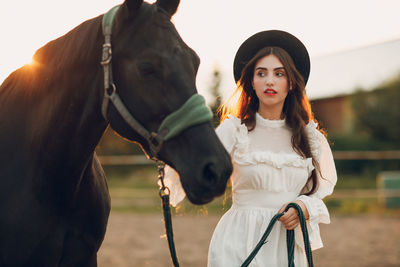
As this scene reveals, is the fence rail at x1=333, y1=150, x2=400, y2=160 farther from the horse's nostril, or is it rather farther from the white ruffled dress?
the horse's nostril

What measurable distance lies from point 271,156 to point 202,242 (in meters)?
4.42

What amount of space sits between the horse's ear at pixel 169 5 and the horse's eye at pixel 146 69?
340 millimetres

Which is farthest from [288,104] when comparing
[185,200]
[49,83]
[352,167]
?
[352,167]

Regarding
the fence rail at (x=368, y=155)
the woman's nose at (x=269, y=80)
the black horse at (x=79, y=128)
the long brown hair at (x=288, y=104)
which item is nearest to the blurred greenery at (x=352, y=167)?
the fence rail at (x=368, y=155)

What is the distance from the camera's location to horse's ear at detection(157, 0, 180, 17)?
1801 mm

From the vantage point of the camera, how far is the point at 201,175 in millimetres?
1510

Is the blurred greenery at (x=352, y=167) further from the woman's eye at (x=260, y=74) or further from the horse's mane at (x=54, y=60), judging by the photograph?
the horse's mane at (x=54, y=60)

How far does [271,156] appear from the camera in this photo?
2.18 metres

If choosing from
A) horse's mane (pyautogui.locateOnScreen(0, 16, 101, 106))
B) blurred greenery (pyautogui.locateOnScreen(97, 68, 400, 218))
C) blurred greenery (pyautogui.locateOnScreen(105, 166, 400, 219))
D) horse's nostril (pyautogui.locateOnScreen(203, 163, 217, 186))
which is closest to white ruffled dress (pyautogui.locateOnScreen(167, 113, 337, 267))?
horse's nostril (pyautogui.locateOnScreen(203, 163, 217, 186))

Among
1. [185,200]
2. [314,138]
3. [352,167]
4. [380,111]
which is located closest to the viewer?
[314,138]

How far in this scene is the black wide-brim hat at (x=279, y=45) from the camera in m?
2.31

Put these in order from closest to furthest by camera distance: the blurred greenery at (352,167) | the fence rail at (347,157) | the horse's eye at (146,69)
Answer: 1. the horse's eye at (146,69)
2. the blurred greenery at (352,167)
3. the fence rail at (347,157)

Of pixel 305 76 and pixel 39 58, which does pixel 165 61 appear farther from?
pixel 305 76

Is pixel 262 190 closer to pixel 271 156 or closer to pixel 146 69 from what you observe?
pixel 271 156
